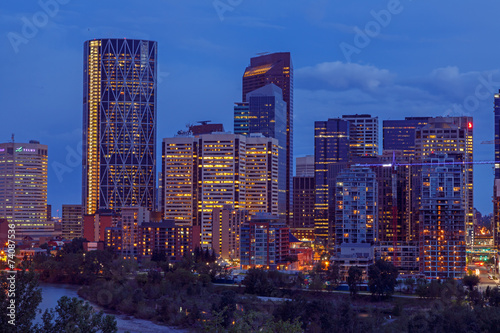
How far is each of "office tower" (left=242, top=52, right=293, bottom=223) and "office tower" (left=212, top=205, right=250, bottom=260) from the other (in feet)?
166

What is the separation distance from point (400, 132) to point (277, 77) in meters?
26.1

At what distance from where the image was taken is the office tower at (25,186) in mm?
114500

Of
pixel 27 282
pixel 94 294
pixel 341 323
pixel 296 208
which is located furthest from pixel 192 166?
pixel 27 282

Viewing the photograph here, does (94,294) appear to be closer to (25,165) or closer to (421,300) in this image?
(421,300)

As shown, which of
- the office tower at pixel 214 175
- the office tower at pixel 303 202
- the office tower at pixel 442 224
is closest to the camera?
the office tower at pixel 442 224

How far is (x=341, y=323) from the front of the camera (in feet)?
120

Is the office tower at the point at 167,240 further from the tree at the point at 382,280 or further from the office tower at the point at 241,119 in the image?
the office tower at the point at 241,119

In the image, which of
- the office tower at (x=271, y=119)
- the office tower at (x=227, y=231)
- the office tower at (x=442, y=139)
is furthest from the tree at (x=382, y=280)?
the office tower at (x=271, y=119)

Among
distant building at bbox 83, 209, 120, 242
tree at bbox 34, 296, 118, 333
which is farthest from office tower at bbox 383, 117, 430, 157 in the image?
tree at bbox 34, 296, 118, 333

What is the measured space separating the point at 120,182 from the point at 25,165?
16070mm

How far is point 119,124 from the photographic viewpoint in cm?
11731

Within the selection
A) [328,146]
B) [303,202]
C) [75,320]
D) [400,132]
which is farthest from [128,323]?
[400,132]

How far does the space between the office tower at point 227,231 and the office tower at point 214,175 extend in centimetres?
844

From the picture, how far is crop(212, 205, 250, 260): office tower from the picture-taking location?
7669 centimetres
